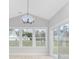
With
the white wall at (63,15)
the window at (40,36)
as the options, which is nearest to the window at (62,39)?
the white wall at (63,15)

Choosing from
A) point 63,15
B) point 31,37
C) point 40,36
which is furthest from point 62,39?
point 31,37

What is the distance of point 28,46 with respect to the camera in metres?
7.75

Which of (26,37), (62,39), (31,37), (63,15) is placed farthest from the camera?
(31,37)

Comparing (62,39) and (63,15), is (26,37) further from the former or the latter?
(63,15)

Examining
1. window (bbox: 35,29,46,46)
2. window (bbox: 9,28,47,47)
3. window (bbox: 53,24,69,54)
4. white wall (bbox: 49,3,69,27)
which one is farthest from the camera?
window (bbox: 35,29,46,46)

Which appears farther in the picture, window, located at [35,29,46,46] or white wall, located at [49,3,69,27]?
window, located at [35,29,46,46]

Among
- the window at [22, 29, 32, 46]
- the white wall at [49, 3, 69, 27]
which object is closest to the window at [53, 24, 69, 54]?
the white wall at [49, 3, 69, 27]

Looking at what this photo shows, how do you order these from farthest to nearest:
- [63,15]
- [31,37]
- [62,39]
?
[31,37]
[62,39]
[63,15]

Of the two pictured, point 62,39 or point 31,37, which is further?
point 31,37

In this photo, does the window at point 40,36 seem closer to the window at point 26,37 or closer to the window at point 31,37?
the window at point 31,37

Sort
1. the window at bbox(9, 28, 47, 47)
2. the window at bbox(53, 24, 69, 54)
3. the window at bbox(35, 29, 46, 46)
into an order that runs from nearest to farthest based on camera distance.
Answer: the window at bbox(53, 24, 69, 54) < the window at bbox(9, 28, 47, 47) < the window at bbox(35, 29, 46, 46)

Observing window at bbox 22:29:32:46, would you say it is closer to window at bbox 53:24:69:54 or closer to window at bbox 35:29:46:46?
window at bbox 35:29:46:46
